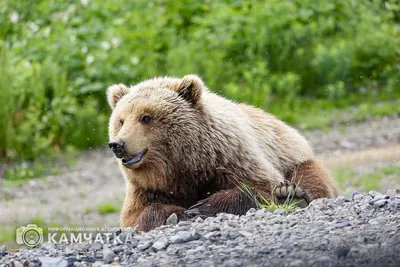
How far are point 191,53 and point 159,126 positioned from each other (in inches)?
303

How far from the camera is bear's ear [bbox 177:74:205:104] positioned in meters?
6.20

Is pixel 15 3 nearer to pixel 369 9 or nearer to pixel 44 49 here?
pixel 44 49

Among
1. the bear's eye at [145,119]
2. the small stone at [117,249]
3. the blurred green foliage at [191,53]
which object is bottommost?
the small stone at [117,249]

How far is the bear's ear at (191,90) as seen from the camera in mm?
6195

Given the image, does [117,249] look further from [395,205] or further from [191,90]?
[191,90]

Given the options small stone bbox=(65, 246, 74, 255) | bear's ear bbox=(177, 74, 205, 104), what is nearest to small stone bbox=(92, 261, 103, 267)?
small stone bbox=(65, 246, 74, 255)

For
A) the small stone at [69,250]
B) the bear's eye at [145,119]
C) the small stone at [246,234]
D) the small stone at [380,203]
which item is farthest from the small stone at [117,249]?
the small stone at [380,203]

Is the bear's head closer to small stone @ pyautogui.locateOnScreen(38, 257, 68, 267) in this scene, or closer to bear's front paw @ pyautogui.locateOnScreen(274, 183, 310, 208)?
bear's front paw @ pyautogui.locateOnScreen(274, 183, 310, 208)

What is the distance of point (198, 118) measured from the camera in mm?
6105

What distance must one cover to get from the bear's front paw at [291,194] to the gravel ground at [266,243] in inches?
13.8

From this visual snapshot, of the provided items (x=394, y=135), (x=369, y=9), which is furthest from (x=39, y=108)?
(x=369, y=9)

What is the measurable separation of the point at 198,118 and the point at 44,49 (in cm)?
790

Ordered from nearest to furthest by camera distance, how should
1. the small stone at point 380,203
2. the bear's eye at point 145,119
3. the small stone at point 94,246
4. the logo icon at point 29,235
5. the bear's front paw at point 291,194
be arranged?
the small stone at point 94,246 < the small stone at point 380,203 < the bear's front paw at point 291,194 < the bear's eye at point 145,119 < the logo icon at point 29,235

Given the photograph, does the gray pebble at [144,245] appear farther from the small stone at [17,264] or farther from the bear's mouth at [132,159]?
the bear's mouth at [132,159]
